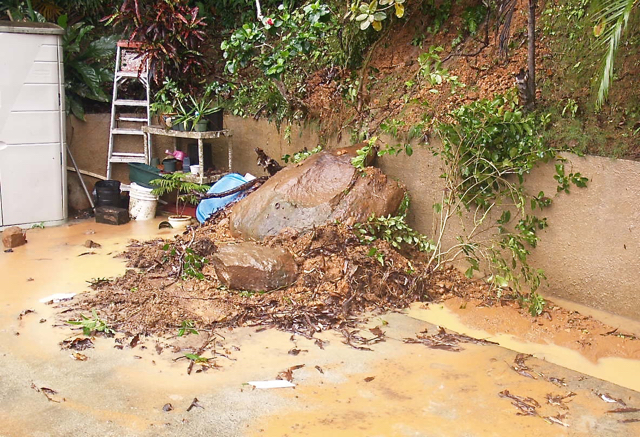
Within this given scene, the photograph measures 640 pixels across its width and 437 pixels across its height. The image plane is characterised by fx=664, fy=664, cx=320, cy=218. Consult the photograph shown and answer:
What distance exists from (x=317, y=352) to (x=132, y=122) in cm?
549

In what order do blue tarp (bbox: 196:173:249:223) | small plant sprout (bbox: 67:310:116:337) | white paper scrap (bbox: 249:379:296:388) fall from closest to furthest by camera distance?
white paper scrap (bbox: 249:379:296:388)
small plant sprout (bbox: 67:310:116:337)
blue tarp (bbox: 196:173:249:223)

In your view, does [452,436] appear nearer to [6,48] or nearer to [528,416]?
[528,416]

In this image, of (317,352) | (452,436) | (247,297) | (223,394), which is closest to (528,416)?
(452,436)

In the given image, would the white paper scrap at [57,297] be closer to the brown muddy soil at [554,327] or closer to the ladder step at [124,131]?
the brown muddy soil at [554,327]

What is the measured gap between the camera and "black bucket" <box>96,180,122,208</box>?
26.1 feet

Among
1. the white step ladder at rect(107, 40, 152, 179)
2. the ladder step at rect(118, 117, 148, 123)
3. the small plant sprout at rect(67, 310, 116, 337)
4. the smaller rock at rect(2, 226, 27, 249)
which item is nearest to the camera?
the small plant sprout at rect(67, 310, 116, 337)

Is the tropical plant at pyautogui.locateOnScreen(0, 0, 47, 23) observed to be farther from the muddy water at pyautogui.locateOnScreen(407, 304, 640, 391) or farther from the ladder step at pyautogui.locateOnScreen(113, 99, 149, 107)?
the muddy water at pyautogui.locateOnScreen(407, 304, 640, 391)

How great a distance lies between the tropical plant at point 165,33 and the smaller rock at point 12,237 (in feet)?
8.67

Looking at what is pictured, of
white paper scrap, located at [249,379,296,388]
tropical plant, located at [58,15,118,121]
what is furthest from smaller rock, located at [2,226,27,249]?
white paper scrap, located at [249,379,296,388]

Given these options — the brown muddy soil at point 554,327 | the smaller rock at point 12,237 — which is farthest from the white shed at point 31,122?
the brown muddy soil at point 554,327

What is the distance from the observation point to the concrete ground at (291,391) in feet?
11.3

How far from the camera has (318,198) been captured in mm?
5812

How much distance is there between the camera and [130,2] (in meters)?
Result: 8.22

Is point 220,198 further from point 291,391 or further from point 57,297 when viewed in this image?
point 291,391
